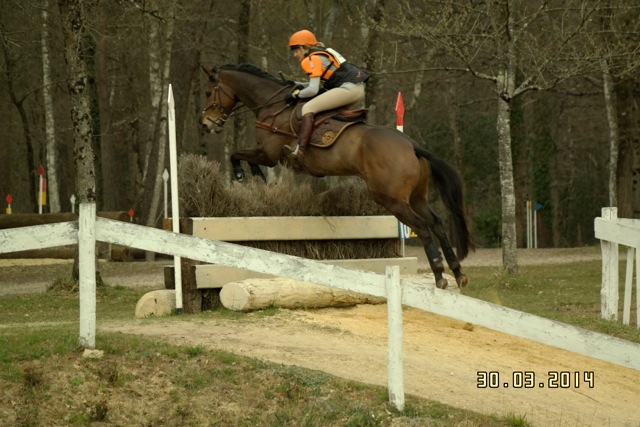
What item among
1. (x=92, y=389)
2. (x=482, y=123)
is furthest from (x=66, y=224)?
(x=482, y=123)

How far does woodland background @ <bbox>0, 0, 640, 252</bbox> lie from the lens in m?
20.6

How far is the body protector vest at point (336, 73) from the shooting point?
13.5 metres

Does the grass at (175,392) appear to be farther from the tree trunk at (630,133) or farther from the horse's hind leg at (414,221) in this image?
the tree trunk at (630,133)

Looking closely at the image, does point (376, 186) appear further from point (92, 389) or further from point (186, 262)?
point (92, 389)

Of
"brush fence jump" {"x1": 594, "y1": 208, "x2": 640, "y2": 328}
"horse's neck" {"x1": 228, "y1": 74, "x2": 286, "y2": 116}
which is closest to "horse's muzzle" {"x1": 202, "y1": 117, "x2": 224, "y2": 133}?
"horse's neck" {"x1": 228, "y1": 74, "x2": 286, "y2": 116}

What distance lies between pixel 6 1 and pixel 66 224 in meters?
23.2

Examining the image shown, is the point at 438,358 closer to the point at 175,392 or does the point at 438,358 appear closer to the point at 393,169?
the point at 175,392

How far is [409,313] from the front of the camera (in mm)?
12727

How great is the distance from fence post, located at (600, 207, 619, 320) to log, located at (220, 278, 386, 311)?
333 cm

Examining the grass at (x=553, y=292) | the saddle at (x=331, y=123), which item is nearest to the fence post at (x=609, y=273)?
the grass at (x=553, y=292)

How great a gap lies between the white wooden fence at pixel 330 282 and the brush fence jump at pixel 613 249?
17.4 feet

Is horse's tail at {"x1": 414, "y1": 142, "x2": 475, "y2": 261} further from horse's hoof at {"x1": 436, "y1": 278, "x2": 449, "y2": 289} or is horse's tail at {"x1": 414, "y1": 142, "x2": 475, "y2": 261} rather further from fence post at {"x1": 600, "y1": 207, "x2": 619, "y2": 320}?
fence post at {"x1": 600, "y1": 207, "x2": 619, "y2": 320}

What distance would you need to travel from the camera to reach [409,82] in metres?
35.5

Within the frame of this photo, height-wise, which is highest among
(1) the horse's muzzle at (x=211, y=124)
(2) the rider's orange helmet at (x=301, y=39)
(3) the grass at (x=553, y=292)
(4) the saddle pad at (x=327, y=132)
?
(2) the rider's orange helmet at (x=301, y=39)
